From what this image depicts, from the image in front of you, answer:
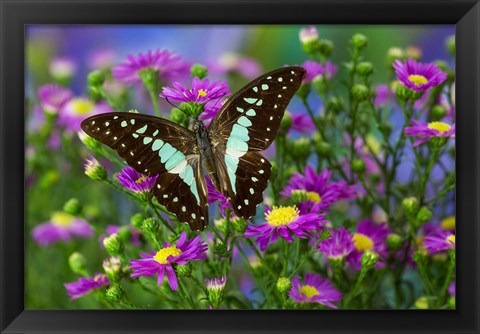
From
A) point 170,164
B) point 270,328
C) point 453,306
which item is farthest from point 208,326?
point 453,306

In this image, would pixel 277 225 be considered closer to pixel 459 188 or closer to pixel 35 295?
pixel 459 188

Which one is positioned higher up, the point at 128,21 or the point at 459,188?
the point at 128,21

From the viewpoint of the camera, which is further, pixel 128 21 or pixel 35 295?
pixel 35 295

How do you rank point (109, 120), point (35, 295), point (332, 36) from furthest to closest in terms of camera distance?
point (332, 36), point (35, 295), point (109, 120)

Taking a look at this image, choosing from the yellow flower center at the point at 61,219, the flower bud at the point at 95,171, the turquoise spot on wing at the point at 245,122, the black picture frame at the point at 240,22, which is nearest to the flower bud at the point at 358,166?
the black picture frame at the point at 240,22

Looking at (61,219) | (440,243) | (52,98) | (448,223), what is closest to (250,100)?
(440,243)

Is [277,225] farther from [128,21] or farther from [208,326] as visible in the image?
[128,21]

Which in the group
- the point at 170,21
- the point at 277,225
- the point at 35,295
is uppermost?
the point at 170,21

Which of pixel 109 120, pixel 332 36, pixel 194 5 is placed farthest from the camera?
pixel 332 36
